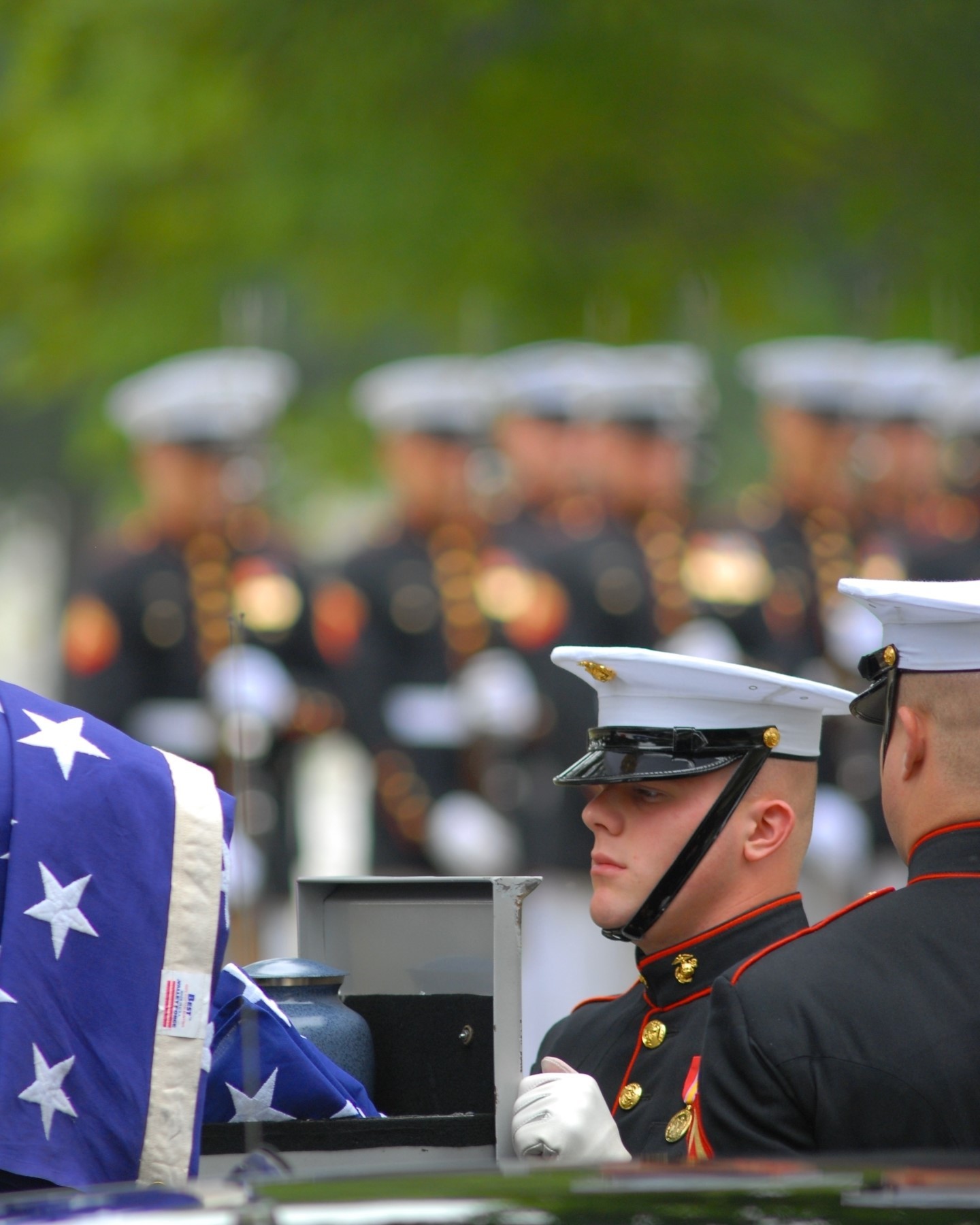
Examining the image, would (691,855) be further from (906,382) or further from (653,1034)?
(906,382)

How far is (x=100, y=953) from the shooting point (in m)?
2.85

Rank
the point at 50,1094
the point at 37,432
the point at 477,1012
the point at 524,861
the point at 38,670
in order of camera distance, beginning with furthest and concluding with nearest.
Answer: the point at 38,670 → the point at 37,432 → the point at 524,861 → the point at 477,1012 → the point at 50,1094

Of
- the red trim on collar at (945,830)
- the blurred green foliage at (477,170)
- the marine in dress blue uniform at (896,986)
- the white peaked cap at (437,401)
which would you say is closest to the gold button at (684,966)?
the marine in dress blue uniform at (896,986)

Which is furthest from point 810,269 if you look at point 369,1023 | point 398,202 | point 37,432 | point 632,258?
point 369,1023

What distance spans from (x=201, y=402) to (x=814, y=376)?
2.98 metres

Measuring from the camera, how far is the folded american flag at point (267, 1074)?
10.4ft

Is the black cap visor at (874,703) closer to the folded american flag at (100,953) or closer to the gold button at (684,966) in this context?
the gold button at (684,966)

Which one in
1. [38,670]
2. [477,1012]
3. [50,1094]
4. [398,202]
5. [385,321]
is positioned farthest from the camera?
[38,670]

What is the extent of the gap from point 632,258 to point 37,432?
17.7 feet

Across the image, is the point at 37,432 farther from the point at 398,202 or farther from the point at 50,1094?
the point at 50,1094

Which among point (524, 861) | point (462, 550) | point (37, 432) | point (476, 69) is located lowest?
point (524, 861)

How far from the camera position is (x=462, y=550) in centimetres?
1092

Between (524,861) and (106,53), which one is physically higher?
(106,53)

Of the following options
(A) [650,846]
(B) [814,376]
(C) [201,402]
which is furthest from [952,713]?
(B) [814,376]
